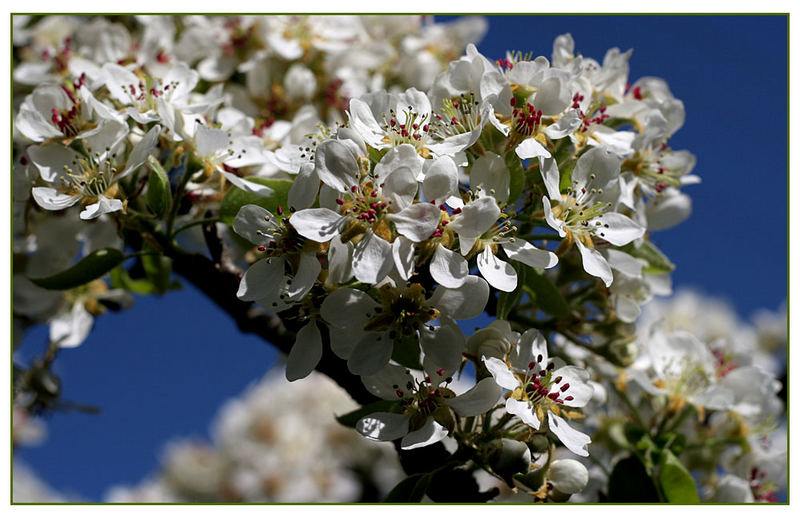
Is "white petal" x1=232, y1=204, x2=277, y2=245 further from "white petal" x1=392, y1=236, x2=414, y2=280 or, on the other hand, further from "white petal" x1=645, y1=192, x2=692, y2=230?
"white petal" x1=645, y1=192, x2=692, y2=230

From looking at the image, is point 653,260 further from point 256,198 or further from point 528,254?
point 256,198

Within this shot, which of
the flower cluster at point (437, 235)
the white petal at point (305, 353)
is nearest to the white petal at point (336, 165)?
the flower cluster at point (437, 235)

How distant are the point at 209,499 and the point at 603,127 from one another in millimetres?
6128

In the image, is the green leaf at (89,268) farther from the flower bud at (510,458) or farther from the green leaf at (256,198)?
the flower bud at (510,458)

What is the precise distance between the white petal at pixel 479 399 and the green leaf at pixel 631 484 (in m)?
0.91

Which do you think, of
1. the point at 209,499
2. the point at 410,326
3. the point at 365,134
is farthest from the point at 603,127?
the point at 209,499

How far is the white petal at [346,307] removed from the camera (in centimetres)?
165

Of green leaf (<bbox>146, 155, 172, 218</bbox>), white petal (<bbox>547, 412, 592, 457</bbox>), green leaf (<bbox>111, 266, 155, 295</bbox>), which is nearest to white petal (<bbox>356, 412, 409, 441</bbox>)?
white petal (<bbox>547, 412, 592, 457</bbox>)

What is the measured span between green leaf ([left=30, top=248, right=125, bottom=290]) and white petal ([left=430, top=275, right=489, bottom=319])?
1.04 metres

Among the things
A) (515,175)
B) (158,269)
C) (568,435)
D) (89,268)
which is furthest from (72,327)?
(568,435)

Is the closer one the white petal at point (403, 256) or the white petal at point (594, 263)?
the white petal at point (403, 256)

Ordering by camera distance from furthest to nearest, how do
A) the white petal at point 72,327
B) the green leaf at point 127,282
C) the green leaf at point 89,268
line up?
the white petal at point 72,327 < the green leaf at point 127,282 < the green leaf at point 89,268

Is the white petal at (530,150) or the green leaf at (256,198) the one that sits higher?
the white petal at (530,150)

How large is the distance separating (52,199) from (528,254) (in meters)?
1.24
